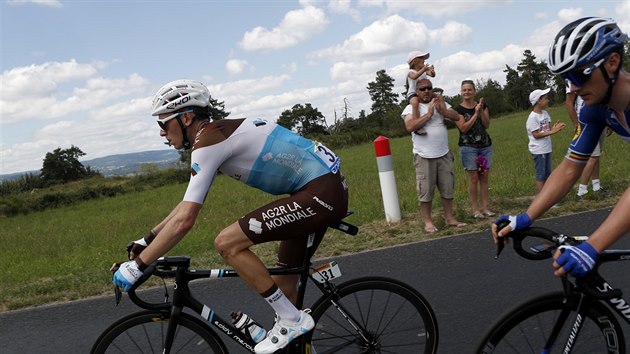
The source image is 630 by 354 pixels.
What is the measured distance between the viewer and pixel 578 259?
2182 millimetres

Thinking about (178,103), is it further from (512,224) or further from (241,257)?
(512,224)

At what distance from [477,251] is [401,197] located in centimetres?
499

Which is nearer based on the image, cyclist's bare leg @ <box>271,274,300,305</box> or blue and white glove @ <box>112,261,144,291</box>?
blue and white glove @ <box>112,261,144,291</box>

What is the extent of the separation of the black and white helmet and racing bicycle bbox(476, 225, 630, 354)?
73 cm

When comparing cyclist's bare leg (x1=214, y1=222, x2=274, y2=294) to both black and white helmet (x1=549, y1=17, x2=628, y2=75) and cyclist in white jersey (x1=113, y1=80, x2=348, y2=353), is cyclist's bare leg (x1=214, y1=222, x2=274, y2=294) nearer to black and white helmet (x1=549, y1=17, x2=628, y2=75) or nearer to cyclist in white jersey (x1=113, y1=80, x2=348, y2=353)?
cyclist in white jersey (x1=113, y1=80, x2=348, y2=353)

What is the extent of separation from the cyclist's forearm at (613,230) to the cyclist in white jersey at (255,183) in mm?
1487

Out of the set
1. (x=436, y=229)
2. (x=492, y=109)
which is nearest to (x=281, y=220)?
(x=436, y=229)

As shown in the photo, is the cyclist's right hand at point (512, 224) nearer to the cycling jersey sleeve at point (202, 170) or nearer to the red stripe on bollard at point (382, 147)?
the cycling jersey sleeve at point (202, 170)

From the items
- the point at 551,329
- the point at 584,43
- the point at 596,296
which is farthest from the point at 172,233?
the point at 584,43

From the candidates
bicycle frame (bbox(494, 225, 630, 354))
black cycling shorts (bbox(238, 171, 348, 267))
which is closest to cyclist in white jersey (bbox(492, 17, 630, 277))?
bicycle frame (bbox(494, 225, 630, 354))

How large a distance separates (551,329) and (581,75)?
3.77 ft

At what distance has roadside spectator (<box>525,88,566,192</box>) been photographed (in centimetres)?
823

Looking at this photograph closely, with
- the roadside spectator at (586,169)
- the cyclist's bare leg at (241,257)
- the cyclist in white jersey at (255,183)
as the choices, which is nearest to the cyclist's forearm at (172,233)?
the cyclist in white jersey at (255,183)

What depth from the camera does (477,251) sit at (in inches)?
245
